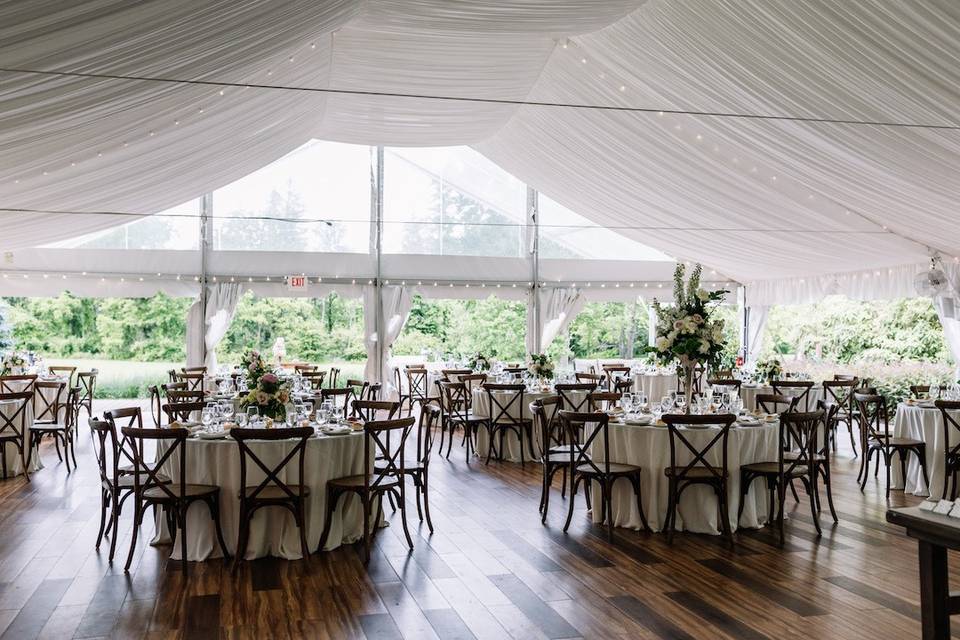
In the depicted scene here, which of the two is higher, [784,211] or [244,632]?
[784,211]

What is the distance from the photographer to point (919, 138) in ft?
20.3

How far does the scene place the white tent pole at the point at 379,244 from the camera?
14242 mm

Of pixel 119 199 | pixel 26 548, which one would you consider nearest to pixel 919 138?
pixel 26 548

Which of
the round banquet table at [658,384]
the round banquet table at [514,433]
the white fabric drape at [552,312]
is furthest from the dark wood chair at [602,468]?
the white fabric drape at [552,312]

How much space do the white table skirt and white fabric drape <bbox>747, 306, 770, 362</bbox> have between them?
804 cm

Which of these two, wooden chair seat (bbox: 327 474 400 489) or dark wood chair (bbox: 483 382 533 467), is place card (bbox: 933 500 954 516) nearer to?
wooden chair seat (bbox: 327 474 400 489)

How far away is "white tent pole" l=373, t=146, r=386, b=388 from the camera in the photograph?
14242 millimetres

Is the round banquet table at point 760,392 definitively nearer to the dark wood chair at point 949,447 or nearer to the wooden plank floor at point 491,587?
the dark wood chair at point 949,447

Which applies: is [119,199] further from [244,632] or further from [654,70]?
[244,632]

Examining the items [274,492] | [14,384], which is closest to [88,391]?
[14,384]

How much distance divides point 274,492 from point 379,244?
958 centimetres

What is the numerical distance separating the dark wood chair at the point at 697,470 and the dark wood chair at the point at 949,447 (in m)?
2.45

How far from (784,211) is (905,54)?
551 centimetres

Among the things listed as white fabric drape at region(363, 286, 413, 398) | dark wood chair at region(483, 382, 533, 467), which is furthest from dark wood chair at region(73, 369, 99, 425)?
dark wood chair at region(483, 382, 533, 467)
